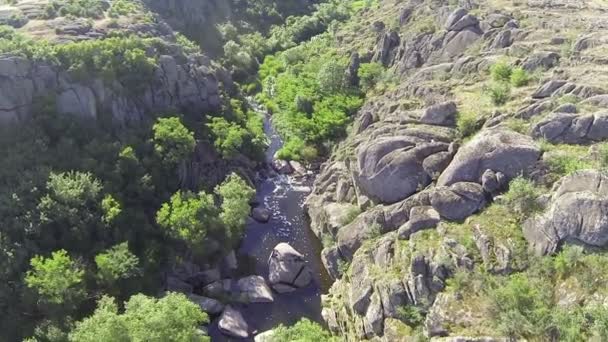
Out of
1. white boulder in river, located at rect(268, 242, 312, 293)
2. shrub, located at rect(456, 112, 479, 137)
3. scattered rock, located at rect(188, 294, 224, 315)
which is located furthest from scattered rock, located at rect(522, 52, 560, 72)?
scattered rock, located at rect(188, 294, 224, 315)

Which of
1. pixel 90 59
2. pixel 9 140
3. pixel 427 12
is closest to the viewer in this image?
pixel 9 140

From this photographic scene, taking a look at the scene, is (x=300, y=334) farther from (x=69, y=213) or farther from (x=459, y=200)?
(x=69, y=213)

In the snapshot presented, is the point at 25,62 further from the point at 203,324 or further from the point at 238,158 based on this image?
the point at 203,324

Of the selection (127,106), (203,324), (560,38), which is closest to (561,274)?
(203,324)

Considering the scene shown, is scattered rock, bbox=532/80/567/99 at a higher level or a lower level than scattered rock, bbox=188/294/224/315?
higher

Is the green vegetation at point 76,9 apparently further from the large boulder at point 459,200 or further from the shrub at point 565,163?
the shrub at point 565,163

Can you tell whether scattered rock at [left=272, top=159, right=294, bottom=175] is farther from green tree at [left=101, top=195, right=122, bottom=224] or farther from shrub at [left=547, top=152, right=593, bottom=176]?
shrub at [left=547, top=152, right=593, bottom=176]
